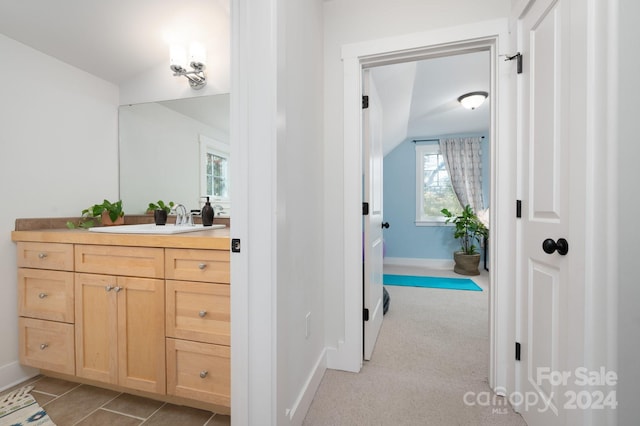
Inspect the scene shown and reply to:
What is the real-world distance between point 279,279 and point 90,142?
2.00 m

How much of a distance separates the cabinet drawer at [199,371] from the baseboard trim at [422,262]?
14.2 feet

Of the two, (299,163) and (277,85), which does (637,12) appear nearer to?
(277,85)

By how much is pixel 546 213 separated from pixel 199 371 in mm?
1721

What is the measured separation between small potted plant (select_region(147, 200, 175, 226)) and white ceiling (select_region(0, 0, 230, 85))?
1042mm

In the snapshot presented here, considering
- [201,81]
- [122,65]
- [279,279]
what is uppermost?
[122,65]

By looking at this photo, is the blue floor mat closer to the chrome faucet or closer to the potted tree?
the potted tree

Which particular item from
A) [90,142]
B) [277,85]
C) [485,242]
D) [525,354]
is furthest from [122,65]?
[485,242]

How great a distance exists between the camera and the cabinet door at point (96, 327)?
1459 mm

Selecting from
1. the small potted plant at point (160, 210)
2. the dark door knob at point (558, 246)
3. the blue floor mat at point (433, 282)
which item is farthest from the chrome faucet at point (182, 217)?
the blue floor mat at point (433, 282)

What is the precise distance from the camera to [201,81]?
2.01m

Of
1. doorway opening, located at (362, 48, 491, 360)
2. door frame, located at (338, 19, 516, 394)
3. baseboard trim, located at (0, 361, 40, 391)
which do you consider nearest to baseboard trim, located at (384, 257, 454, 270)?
doorway opening, located at (362, 48, 491, 360)

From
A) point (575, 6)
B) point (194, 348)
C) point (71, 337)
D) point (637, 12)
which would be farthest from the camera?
point (71, 337)

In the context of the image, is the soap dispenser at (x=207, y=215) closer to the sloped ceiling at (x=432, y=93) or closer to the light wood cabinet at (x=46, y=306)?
the light wood cabinet at (x=46, y=306)

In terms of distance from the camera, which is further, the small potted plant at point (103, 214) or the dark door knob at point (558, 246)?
the small potted plant at point (103, 214)
